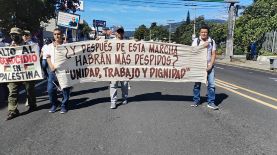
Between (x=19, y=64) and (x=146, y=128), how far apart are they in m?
3.32

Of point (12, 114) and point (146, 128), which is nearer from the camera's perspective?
point (146, 128)

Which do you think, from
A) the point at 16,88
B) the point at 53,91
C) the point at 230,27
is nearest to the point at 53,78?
the point at 53,91

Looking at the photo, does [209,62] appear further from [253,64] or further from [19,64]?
[253,64]

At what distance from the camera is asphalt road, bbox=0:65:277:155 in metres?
5.75

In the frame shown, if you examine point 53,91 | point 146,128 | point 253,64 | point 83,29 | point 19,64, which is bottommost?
point 253,64

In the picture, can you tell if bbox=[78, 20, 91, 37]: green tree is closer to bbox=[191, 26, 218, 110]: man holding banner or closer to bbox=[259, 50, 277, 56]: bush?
bbox=[259, 50, 277, 56]: bush

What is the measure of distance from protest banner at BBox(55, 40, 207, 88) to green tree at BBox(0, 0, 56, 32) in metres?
14.0

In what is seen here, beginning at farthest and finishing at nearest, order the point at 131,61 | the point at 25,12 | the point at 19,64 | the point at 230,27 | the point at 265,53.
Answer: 1. the point at 265,53
2. the point at 230,27
3. the point at 25,12
4. the point at 131,61
5. the point at 19,64

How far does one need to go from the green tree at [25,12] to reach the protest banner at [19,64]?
13.9 meters

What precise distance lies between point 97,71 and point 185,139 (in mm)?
3546

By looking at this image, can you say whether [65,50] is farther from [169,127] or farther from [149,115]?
[169,127]

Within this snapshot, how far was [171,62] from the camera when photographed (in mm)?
9500

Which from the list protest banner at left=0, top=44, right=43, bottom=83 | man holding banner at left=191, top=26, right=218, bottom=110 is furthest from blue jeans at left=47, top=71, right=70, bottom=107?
man holding banner at left=191, top=26, right=218, bottom=110

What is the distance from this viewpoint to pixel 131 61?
9391 mm
